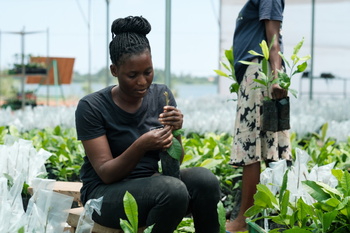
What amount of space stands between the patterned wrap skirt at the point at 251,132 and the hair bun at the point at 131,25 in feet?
2.90

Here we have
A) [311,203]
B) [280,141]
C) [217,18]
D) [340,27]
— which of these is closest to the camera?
[311,203]

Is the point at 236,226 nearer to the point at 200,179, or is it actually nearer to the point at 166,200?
the point at 200,179

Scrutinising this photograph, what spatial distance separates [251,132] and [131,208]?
4.16 feet

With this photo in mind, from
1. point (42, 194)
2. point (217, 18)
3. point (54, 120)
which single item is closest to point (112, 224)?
point (42, 194)

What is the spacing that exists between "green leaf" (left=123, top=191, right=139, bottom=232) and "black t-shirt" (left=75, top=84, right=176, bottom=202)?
0.41 meters

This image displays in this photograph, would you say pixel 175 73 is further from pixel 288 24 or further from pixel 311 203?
pixel 311 203

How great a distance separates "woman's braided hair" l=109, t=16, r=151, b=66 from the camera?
2027 millimetres

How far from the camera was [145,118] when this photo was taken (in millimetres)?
2205

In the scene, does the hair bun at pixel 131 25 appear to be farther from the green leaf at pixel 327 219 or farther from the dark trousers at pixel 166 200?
the green leaf at pixel 327 219

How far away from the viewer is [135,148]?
1943 mm

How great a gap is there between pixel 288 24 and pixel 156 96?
11.2 meters

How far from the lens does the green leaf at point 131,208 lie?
5.66ft

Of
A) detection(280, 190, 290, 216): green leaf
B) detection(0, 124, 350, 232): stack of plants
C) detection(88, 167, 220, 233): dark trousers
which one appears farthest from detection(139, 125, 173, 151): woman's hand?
detection(0, 124, 350, 232): stack of plants

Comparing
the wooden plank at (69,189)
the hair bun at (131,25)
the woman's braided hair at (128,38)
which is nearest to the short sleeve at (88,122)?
the woman's braided hair at (128,38)
